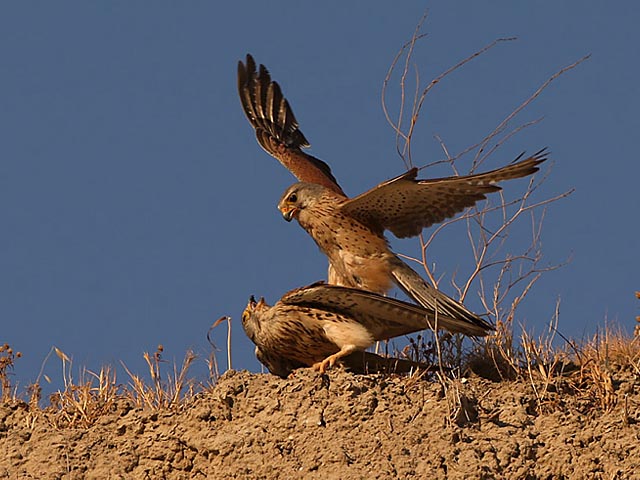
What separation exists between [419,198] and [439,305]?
31.7 inches

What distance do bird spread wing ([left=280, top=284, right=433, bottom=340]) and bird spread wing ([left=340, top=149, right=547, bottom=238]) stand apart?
1.01 metres

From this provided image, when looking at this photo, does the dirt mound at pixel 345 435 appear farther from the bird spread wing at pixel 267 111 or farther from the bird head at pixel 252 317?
the bird spread wing at pixel 267 111

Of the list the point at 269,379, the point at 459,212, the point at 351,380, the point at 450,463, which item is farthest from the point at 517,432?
the point at 459,212

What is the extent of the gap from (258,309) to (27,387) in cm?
136

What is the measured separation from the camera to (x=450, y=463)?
20.4 ft

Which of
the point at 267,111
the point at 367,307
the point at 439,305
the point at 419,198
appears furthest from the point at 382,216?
the point at 267,111

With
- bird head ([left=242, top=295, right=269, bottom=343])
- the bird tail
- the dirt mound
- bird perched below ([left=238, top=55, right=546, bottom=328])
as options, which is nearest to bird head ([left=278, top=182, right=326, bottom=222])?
bird perched below ([left=238, top=55, right=546, bottom=328])

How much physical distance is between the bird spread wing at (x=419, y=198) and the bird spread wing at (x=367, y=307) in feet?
3.31

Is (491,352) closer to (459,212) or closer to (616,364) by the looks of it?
(616,364)

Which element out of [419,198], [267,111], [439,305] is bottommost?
[439,305]

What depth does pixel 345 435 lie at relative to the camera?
6.45 metres

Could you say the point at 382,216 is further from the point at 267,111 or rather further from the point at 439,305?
the point at 267,111

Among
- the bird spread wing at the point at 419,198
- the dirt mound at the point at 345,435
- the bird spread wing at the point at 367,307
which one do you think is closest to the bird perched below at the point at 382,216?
the bird spread wing at the point at 419,198

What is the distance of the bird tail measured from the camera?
7238 mm
